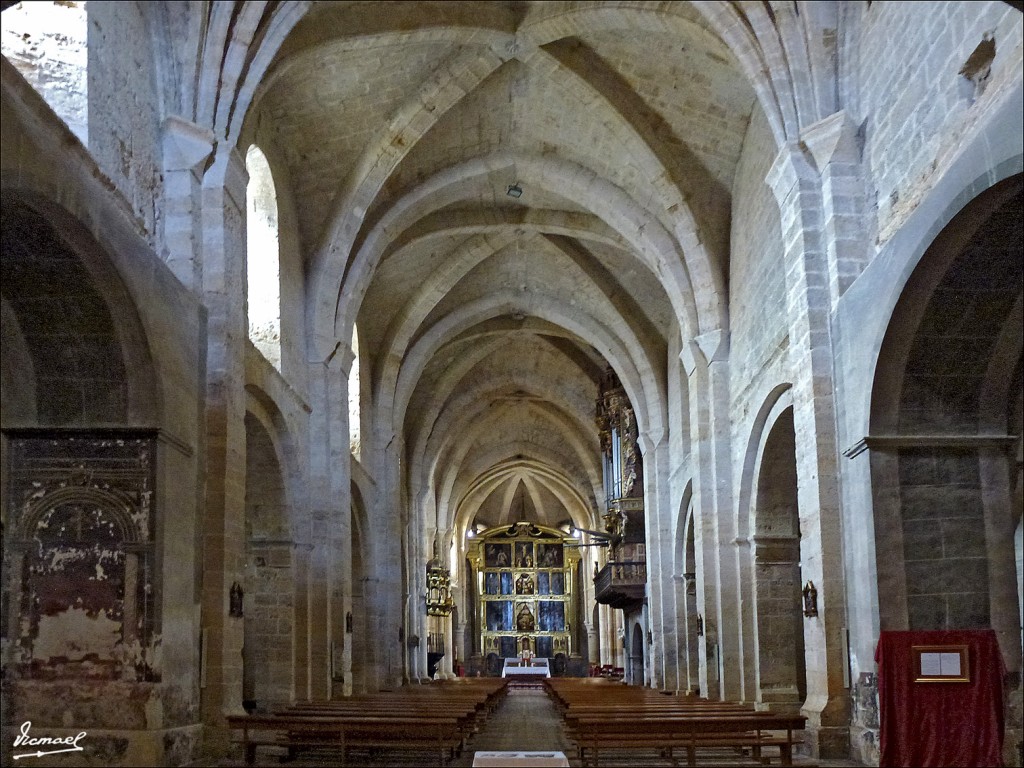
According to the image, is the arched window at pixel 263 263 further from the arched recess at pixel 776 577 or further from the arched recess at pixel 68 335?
the arched recess at pixel 776 577

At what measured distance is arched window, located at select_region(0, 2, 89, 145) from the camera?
35.2ft

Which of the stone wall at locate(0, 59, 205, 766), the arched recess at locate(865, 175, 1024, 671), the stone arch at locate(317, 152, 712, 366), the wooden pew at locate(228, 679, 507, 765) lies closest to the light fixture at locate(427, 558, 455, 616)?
the stone arch at locate(317, 152, 712, 366)

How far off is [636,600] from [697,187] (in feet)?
42.7

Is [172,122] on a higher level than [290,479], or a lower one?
higher

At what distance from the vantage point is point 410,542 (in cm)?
3300

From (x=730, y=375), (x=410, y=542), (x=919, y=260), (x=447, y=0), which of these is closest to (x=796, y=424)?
(x=919, y=260)

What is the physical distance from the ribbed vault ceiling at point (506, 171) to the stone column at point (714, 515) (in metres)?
0.73

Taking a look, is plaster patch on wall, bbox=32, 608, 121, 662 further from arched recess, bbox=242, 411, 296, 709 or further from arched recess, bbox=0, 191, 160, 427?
arched recess, bbox=242, 411, 296, 709

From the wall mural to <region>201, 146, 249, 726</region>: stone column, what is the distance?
1.64m

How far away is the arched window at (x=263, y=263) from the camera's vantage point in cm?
1717

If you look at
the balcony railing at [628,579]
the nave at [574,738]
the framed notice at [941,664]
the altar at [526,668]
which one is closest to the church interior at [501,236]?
the framed notice at [941,664]

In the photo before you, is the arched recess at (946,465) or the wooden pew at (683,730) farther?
the wooden pew at (683,730)

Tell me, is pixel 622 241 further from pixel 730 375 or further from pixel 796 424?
pixel 796 424

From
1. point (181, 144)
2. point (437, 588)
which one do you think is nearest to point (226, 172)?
point (181, 144)
